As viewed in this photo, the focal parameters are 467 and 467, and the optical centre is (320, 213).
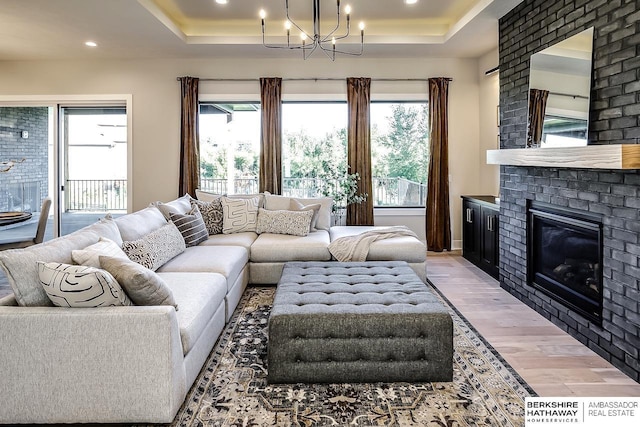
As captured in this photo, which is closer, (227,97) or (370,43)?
(370,43)

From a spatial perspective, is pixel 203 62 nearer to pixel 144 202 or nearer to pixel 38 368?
pixel 144 202

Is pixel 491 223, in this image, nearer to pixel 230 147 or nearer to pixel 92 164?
pixel 230 147

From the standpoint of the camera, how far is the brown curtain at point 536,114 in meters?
3.84

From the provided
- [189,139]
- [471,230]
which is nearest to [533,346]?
[471,230]

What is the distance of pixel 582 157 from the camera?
9.77 feet

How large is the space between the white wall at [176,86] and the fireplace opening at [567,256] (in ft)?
9.18

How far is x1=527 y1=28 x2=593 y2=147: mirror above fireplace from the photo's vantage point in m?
3.22

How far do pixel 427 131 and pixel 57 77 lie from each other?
5314 millimetres

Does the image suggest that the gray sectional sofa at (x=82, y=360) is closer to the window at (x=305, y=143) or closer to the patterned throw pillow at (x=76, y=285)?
the patterned throw pillow at (x=76, y=285)

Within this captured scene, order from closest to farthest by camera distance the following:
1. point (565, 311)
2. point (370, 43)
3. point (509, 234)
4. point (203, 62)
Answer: point (565, 311) → point (509, 234) → point (370, 43) → point (203, 62)

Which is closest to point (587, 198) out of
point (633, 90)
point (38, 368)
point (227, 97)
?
point (633, 90)

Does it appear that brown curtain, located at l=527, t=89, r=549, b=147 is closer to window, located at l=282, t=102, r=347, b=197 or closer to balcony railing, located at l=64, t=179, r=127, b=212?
window, located at l=282, t=102, r=347, b=197

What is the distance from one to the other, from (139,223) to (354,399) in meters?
2.32

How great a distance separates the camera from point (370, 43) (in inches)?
227
